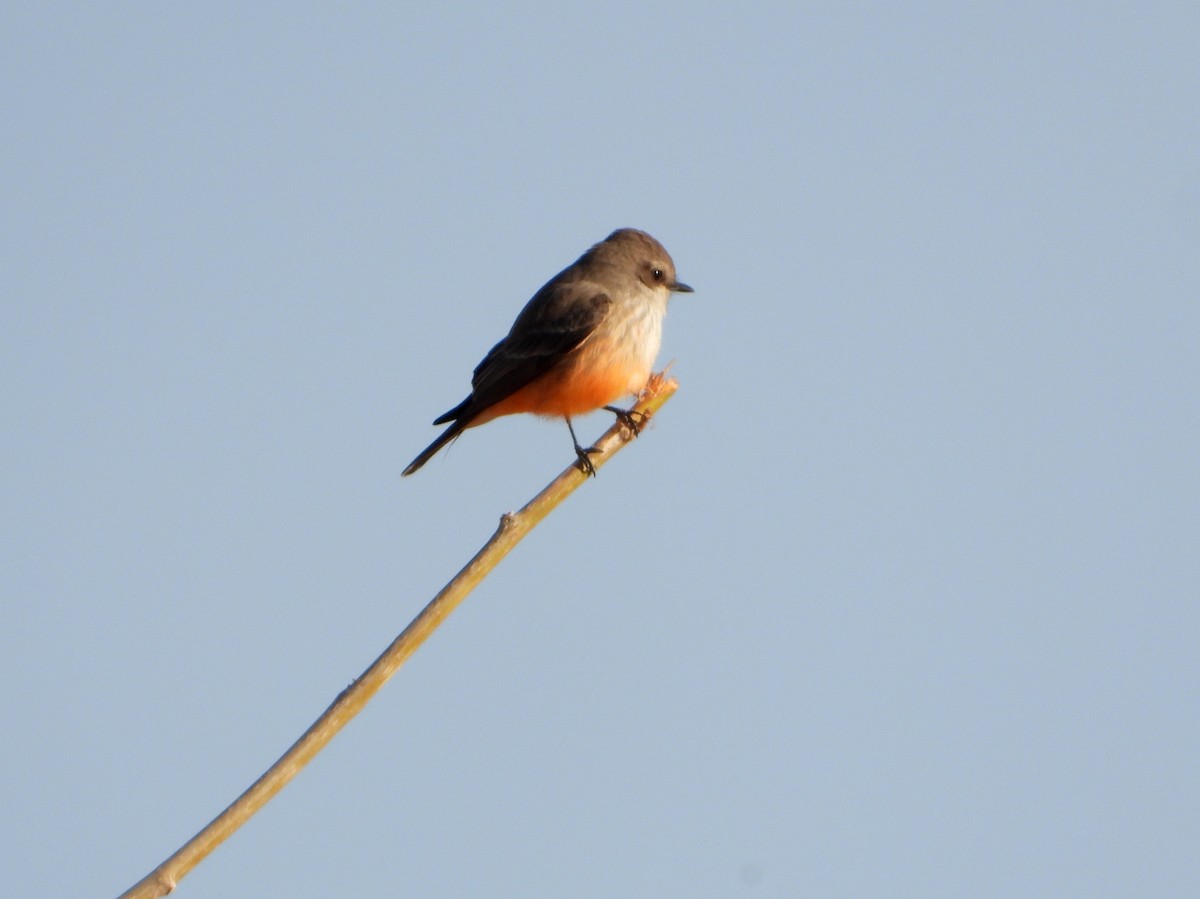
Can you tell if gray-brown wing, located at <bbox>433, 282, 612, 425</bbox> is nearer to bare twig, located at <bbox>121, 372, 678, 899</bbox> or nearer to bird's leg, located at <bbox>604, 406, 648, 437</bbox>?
bird's leg, located at <bbox>604, 406, 648, 437</bbox>

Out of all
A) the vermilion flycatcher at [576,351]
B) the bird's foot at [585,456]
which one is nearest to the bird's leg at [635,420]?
the bird's foot at [585,456]

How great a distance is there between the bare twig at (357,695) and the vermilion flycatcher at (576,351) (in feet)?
13.5

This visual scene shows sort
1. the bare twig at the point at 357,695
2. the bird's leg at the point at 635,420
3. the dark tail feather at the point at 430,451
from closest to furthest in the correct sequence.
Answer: the bare twig at the point at 357,695 < the bird's leg at the point at 635,420 < the dark tail feather at the point at 430,451

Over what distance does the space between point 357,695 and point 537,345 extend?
6008 mm

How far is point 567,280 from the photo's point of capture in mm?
10297

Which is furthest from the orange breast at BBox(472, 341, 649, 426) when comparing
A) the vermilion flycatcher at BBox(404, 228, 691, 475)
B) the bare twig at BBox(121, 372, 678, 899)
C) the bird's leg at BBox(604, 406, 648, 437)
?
the bare twig at BBox(121, 372, 678, 899)

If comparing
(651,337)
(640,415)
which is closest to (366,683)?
(640,415)

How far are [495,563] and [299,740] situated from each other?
108cm

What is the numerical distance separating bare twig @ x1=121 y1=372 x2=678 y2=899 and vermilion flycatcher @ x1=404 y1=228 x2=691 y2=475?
412 centimetres

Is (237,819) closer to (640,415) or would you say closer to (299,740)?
(299,740)

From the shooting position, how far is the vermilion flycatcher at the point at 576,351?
9.48 metres

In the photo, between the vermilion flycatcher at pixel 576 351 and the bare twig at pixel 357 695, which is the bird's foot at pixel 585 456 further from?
the bare twig at pixel 357 695

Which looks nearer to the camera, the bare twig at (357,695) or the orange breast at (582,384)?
the bare twig at (357,695)

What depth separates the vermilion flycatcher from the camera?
948 cm
